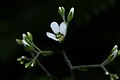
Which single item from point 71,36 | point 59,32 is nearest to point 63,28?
point 59,32

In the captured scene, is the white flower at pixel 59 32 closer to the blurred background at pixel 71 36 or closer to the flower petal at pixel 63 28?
the flower petal at pixel 63 28

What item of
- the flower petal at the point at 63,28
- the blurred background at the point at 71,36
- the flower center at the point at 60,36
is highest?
the flower petal at the point at 63,28

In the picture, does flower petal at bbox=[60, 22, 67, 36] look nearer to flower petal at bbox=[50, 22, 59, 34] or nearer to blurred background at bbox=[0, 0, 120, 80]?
flower petal at bbox=[50, 22, 59, 34]

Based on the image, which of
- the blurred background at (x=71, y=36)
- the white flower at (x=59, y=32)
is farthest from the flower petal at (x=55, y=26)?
the blurred background at (x=71, y=36)

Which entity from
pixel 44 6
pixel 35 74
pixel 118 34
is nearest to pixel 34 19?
pixel 44 6

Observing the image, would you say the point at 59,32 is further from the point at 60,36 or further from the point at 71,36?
the point at 71,36

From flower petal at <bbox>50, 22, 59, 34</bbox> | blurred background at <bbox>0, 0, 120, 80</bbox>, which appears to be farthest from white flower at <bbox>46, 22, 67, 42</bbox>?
blurred background at <bbox>0, 0, 120, 80</bbox>

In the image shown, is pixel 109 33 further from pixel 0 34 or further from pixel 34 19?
pixel 0 34

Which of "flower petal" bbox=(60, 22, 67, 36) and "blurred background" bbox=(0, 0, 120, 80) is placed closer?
"flower petal" bbox=(60, 22, 67, 36)
